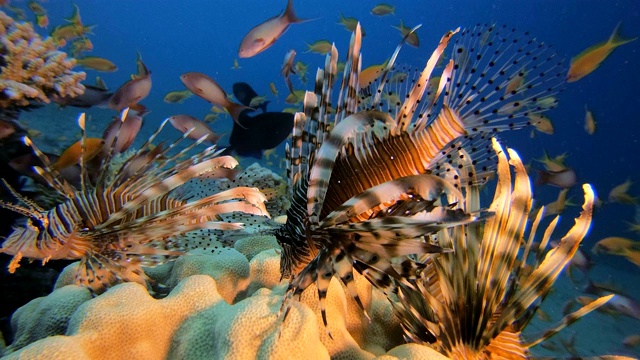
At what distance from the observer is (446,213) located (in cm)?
127

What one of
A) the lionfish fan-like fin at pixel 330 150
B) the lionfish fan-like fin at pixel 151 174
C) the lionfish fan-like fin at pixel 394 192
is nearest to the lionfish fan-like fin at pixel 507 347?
the lionfish fan-like fin at pixel 394 192

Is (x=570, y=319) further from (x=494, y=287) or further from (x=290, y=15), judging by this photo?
(x=290, y=15)

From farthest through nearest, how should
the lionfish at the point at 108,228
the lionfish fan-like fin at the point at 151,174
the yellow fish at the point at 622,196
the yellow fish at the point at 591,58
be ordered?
the yellow fish at the point at 622,196
the yellow fish at the point at 591,58
the lionfish fan-like fin at the point at 151,174
the lionfish at the point at 108,228

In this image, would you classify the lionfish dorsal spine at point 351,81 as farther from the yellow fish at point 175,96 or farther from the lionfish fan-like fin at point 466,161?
the yellow fish at point 175,96

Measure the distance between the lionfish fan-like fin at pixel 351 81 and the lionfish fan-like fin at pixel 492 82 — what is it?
534 mm

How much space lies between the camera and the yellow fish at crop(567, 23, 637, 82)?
5051 mm

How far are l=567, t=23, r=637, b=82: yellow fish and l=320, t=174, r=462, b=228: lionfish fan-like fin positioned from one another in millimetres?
5107

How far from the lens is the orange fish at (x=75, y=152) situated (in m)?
3.53

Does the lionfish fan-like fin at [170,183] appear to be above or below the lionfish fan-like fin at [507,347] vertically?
above

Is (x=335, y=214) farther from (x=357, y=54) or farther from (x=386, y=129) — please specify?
(x=357, y=54)

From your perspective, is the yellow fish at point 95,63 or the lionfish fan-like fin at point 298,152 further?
the yellow fish at point 95,63

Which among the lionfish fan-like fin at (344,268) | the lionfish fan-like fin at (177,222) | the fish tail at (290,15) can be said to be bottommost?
the lionfish fan-like fin at (344,268)

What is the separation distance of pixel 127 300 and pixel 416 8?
7694 cm

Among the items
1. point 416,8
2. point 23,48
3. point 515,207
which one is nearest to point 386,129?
point 515,207
